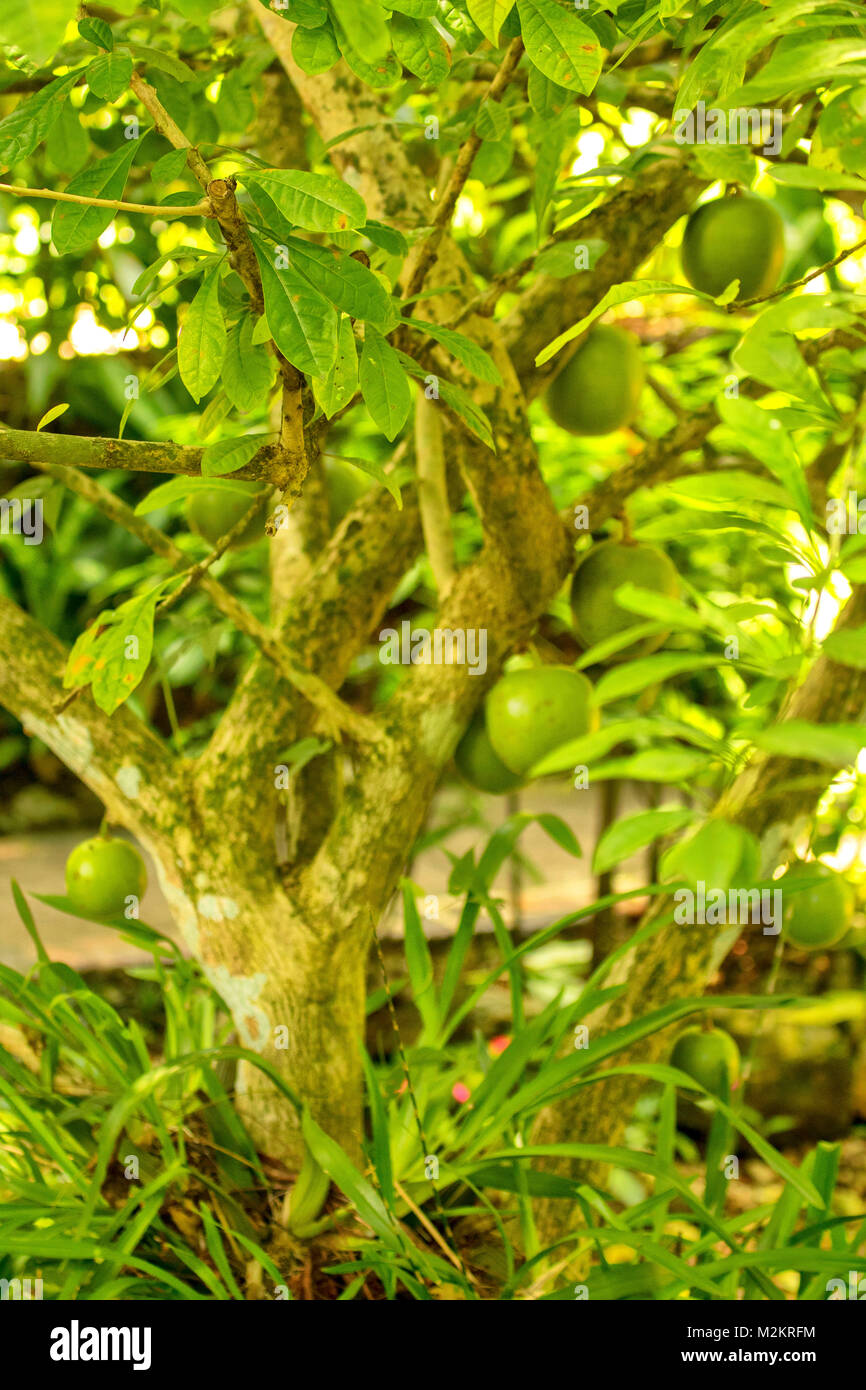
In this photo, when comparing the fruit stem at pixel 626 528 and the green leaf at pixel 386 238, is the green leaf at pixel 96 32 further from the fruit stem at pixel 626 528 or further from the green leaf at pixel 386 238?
the fruit stem at pixel 626 528

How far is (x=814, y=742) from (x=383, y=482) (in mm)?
263

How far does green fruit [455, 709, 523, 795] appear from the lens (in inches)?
29.6

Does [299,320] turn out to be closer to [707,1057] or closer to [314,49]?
[314,49]

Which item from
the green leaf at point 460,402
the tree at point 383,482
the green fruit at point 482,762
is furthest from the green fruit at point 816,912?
the green leaf at point 460,402

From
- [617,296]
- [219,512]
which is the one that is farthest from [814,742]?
[219,512]

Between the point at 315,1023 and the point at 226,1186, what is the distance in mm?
126

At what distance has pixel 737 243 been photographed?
0.64m

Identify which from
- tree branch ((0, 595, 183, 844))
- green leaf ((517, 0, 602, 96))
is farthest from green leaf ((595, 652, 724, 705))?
tree branch ((0, 595, 183, 844))

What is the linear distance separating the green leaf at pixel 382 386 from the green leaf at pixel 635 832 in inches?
7.2

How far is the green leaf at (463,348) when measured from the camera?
1.52 ft
